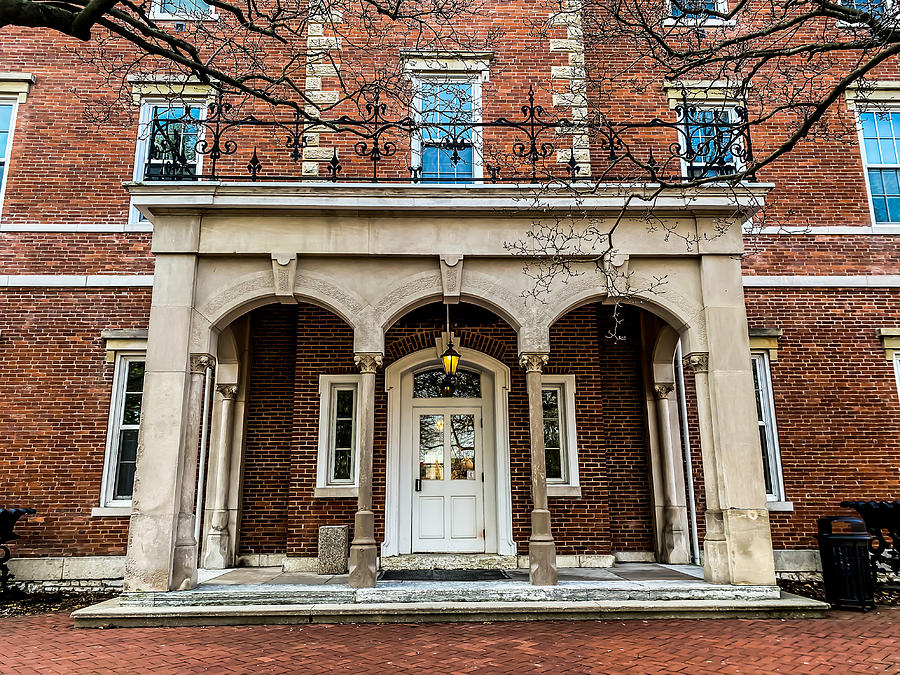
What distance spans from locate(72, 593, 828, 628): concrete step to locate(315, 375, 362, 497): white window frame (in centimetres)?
303

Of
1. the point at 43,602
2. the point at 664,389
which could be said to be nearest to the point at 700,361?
the point at 664,389

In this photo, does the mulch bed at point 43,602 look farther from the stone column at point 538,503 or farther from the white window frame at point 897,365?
the white window frame at point 897,365

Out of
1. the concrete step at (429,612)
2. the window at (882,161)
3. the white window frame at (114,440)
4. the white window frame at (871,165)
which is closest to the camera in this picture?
the concrete step at (429,612)

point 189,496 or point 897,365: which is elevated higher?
point 897,365

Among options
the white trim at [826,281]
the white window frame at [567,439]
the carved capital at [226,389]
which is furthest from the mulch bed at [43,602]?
the white trim at [826,281]

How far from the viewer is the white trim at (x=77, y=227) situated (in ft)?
36.2

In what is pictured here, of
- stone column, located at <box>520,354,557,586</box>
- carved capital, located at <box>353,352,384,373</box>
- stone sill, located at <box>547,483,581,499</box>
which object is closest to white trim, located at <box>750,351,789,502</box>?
stone sill, located at <box>547,483,581,499</box>

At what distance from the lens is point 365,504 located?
8070mm

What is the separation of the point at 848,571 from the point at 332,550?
6.93 metres

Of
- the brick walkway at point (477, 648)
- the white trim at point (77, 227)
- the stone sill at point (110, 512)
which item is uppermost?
the white trim at point (77, 227)

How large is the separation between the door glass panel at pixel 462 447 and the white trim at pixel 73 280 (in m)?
5.63

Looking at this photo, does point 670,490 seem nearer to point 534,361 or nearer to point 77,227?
point 534,361

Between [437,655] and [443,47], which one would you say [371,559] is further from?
[443,47]

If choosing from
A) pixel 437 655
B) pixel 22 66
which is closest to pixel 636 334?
pixel 437 655
